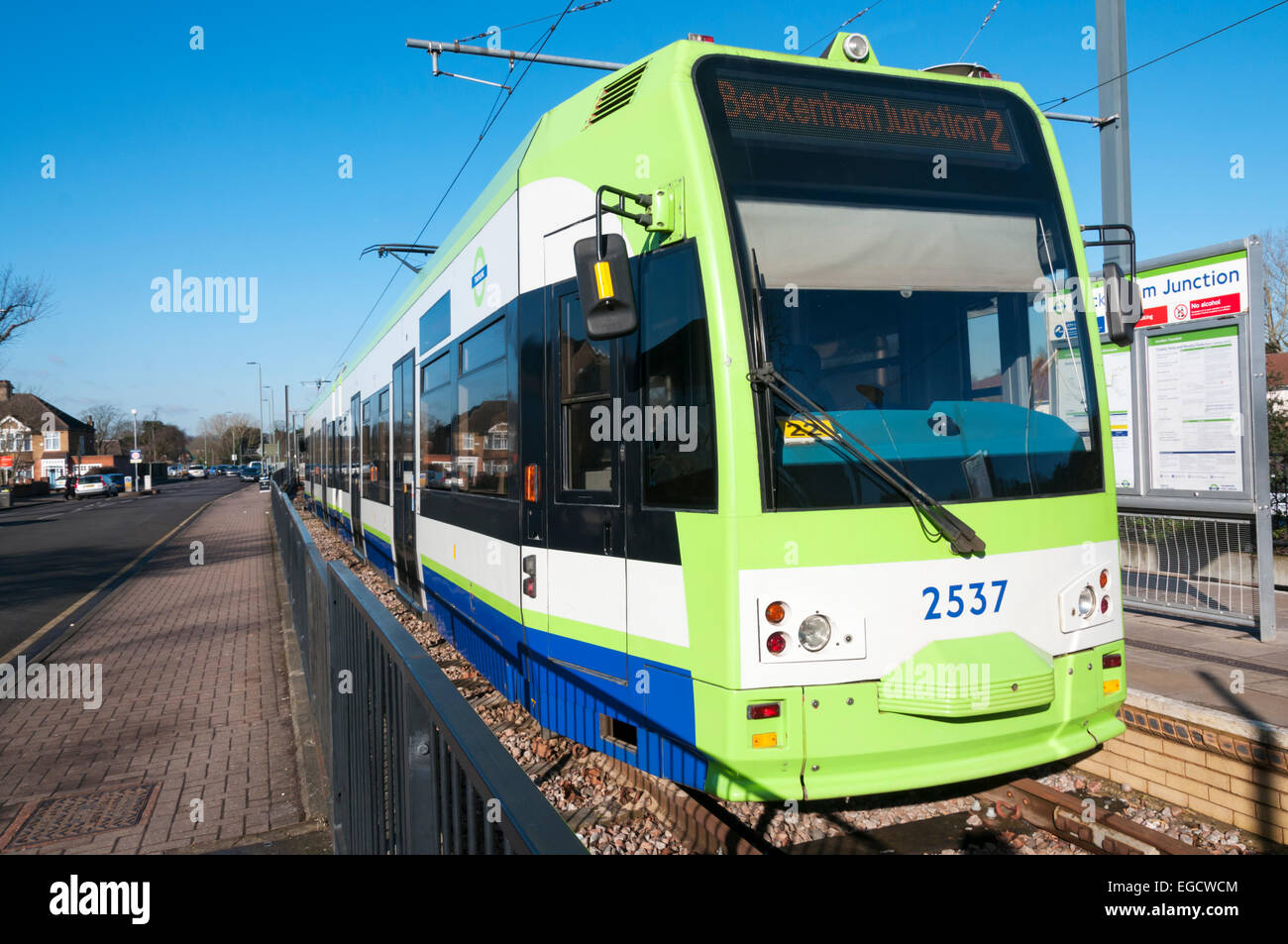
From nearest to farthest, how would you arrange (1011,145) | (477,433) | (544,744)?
(1011,145)
(544,744)
(477,433)

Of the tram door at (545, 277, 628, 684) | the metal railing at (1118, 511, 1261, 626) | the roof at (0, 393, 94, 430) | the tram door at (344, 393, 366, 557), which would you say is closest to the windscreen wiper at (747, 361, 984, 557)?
the tram door at (545, 277, 628, 684)

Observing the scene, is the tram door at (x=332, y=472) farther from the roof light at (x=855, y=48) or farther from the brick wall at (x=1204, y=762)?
the brick wall at (x=1204, y=762)

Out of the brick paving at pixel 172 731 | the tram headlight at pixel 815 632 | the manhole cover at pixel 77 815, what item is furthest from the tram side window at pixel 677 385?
the manhole cover at pixel 77 815

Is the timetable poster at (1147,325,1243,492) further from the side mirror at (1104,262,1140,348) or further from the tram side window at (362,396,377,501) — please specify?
the tram side window at (362,396,377,501)

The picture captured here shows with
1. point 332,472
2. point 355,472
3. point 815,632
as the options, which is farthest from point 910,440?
point 332,472

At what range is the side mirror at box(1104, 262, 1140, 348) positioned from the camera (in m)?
4.63

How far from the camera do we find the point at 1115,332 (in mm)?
4684

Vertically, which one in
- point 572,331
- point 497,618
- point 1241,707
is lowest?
point 1241,707

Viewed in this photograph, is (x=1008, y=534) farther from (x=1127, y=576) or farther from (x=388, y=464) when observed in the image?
(x=388, y=464)

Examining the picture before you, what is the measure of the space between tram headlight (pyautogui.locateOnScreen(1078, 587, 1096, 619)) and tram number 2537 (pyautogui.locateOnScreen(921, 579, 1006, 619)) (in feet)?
1.72

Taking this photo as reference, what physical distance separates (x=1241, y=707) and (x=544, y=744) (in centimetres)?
425

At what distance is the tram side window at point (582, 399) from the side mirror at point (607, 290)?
53cm

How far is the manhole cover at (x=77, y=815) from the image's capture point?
15.0 feet

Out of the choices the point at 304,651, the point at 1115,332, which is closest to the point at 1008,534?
the point at 1115,332
